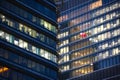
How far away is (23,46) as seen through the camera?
303 ft

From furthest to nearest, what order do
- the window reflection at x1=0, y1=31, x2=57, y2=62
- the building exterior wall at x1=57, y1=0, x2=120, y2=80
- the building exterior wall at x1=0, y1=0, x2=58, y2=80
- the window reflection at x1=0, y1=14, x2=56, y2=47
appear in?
the building exterior wall at x1=57, y1=0, x2=120, y2=80
the window reflection at x1=0, y1=14, x2=56, y2=47
the window reflection at x1=0, y1=31, x2=57, y2=62
the building exterior wall at x1=0, y1=0, x2=58, y2=80

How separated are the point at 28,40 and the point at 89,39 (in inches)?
3298

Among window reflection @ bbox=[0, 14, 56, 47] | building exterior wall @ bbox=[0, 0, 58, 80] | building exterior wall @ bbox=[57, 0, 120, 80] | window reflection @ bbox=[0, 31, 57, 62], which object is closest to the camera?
building exterior wall @ bbox=[0, 0, 58, 80]

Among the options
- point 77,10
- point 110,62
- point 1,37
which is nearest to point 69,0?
point 77,10

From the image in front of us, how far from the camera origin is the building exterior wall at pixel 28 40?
87.9 meters

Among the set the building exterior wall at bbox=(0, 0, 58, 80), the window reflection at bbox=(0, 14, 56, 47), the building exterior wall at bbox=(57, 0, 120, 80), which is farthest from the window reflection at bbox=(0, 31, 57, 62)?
the building exterior wall at bbox=(57, 0, 120, 80)

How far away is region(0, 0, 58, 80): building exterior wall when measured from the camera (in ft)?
289

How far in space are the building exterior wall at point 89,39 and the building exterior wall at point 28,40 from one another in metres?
64.7

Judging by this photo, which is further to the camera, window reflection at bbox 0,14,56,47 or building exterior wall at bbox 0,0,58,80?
window reflection at bbox 0,14,56,47

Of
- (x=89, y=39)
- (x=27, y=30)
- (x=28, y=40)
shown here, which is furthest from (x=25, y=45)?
(x=89, y=39)

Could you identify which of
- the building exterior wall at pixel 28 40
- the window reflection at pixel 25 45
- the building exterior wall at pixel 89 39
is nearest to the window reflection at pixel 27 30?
the building exterior wall at pixel 28 40

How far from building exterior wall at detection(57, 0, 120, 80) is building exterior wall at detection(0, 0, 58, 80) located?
64695mm

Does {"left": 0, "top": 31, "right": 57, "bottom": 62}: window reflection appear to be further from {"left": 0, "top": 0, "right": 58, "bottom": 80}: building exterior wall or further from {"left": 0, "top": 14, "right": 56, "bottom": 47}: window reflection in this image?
{"left": 0, "top": 14, "right": 56, "bottom": 47}: window reflection

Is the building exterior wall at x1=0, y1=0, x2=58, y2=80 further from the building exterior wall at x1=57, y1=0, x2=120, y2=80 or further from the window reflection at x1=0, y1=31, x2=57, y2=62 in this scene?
the building exterior wall at x1=57, y1=0, x2=120, y2=80
